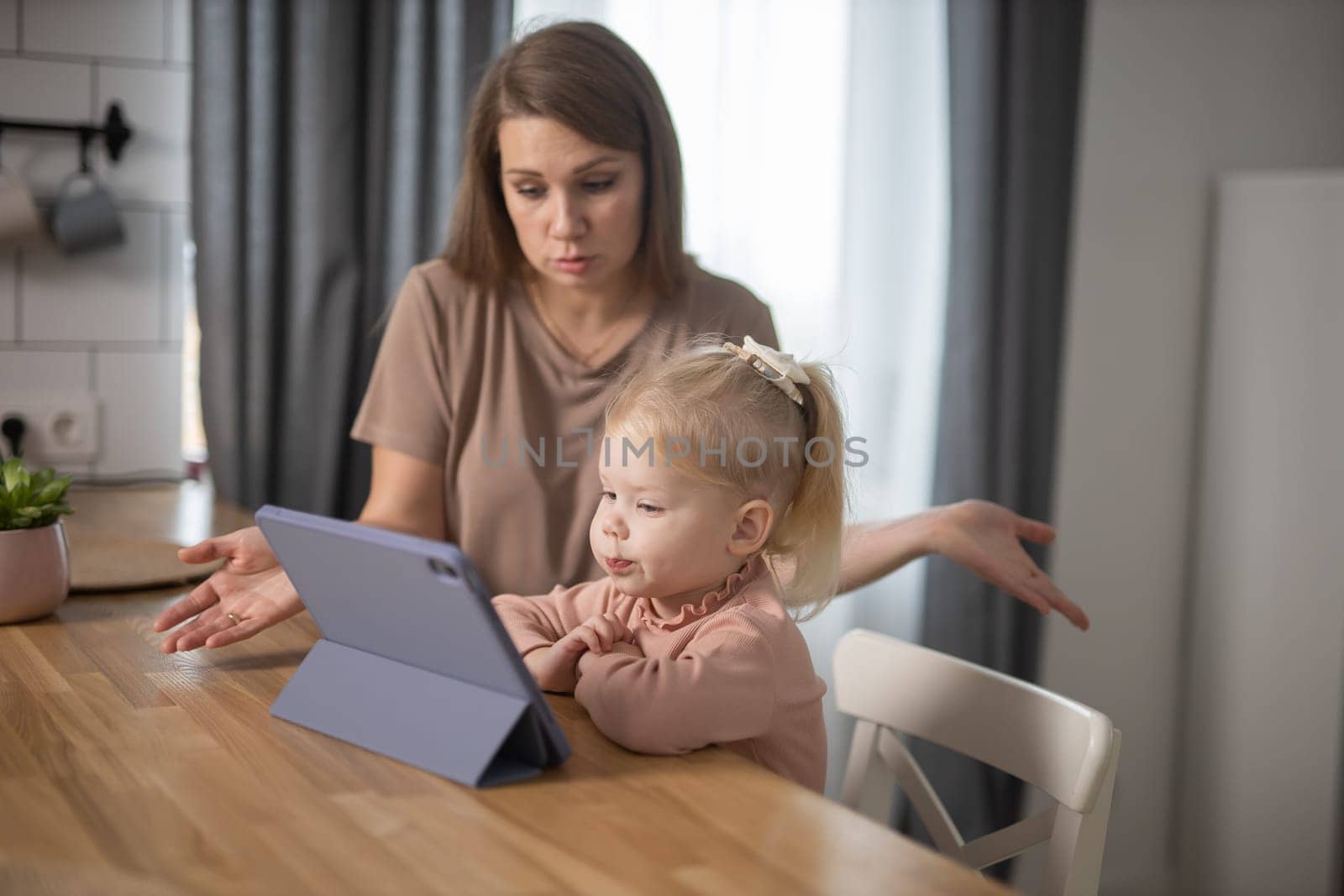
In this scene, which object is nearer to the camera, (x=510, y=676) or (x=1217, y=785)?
(x=510, y=676)

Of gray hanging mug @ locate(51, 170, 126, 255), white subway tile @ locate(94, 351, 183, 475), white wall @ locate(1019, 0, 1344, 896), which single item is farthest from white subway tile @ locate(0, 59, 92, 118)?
white wall @ locate(1019, 0, 1344, 896)

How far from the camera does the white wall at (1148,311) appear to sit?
286 cm

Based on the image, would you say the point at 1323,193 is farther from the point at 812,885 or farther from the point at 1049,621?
the point at 812,885

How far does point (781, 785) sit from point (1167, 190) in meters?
2.41

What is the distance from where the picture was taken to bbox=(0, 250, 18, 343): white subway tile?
198cm

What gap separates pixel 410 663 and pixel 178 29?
152 centimetres

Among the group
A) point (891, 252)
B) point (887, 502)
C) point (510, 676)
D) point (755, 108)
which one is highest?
point (755, 108)

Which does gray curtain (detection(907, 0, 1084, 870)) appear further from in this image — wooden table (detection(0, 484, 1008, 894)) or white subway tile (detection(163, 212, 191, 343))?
wooden table (detection(0, 484, 1008, 894))

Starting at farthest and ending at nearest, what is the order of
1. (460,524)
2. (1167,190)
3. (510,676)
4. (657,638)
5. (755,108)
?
1. (1167,190)
2. (755,108)
3. (460,524)
4. (657,638)
5. (510,676)

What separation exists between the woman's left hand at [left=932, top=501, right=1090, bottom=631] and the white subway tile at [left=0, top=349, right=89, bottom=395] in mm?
1437

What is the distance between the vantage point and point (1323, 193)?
2570 millimetres

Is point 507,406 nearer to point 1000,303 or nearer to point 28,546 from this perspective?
point 28,546

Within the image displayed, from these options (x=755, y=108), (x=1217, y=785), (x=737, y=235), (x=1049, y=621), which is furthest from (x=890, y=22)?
(x=1217, y=785)

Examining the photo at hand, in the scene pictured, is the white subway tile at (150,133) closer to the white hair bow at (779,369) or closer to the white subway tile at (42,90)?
the white subway tile at (42,90)
